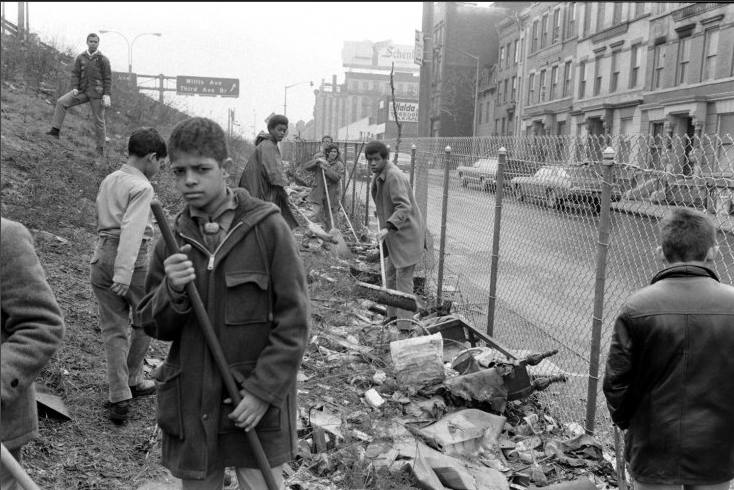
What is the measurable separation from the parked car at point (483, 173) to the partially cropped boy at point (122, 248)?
11.8ft

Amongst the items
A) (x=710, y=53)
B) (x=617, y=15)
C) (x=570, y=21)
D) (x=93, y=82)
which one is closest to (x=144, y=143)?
(x=93, y=82)

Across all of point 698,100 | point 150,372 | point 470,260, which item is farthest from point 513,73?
point 150,372

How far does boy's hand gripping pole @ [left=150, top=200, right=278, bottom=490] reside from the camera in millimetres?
2160

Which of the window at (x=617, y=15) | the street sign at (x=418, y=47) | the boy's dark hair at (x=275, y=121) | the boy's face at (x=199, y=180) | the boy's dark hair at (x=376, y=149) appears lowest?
the boy's face at (x=199, y=180)

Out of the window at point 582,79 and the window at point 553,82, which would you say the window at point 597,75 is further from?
the window at point 553,82

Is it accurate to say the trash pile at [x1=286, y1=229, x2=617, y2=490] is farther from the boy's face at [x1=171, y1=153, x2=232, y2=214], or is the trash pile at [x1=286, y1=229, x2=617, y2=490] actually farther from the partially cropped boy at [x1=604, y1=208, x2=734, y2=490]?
the boy's face at [x1=171, y1=153, x2=232, y2=214]

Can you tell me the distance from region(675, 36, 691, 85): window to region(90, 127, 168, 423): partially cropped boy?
28.9 meters

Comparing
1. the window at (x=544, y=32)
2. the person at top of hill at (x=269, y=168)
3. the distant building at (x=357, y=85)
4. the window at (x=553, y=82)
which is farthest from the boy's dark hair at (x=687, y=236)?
the distant building at (x=357, y=85)

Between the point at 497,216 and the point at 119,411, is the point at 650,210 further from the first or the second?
the point at 119,411

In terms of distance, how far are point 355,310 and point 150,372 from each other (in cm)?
307

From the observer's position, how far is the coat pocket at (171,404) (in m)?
2.33

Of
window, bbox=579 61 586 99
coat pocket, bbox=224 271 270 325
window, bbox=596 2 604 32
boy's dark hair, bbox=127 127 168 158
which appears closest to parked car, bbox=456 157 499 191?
boy's dark hair, bbox=127 127 168 158

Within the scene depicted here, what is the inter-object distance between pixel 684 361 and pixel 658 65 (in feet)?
104

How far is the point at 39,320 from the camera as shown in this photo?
2066 millimetres
